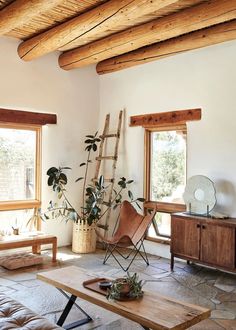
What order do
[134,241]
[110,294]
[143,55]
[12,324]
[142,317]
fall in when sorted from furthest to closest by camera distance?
[143,55], [134,241], [110,294], [142,317], [12,324]

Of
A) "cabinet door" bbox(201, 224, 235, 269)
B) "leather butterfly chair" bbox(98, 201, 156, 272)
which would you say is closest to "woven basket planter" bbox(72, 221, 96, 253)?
"leather butterfly chair" bbox(98, 201, 156, 272)

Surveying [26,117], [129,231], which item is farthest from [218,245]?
[26,117]

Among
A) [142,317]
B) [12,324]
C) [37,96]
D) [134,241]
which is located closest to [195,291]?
[134,241]

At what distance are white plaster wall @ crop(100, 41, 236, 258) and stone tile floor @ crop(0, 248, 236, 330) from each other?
0.93 m

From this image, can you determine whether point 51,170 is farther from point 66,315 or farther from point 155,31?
point 66,315

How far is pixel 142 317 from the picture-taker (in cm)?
225

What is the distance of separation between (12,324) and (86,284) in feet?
2.65

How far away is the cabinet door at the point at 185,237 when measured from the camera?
4.47m

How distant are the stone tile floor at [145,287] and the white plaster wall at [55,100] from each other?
1.30 meters

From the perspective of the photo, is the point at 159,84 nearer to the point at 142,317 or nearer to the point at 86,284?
the point at 86,284

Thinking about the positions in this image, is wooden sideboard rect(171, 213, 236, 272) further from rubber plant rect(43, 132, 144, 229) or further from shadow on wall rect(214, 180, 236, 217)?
rubber plant rect(43, 132, 144, 229)

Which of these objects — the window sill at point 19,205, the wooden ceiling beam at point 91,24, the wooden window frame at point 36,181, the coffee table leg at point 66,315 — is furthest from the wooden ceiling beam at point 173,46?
the coffee table leg at point 66,315

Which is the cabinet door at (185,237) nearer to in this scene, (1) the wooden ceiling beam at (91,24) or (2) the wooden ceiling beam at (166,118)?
(2) the wooden ceiling beam at (166,118)

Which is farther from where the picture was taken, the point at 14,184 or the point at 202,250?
the point at 14,184
